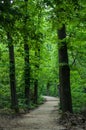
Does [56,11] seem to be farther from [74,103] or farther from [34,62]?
[34,62]

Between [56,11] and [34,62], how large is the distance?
17.3m

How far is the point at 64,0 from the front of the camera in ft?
24.9

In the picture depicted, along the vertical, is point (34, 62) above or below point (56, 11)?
below

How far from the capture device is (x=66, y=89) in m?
15.8

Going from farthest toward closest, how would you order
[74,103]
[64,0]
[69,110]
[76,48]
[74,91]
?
[74,91] < [74,103] < [76,48] < [69,110] < [64,0]

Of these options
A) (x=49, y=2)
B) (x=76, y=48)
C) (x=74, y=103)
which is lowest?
(x=74, y=103)

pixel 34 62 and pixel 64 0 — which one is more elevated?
pixel 64 0

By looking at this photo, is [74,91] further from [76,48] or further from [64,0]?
[64,0]

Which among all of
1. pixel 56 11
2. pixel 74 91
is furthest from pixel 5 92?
pixel 56 11

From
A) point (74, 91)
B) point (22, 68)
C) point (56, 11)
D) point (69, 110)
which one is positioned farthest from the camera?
point (74, 91)

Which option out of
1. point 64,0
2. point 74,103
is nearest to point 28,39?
point 64,0

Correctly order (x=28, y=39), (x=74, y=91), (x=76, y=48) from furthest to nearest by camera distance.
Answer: (x=74, y=91), (x=76, y=48), (x=28, y=39)

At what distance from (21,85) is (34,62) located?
2.51m

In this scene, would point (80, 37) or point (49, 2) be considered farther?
point (80, 37)
